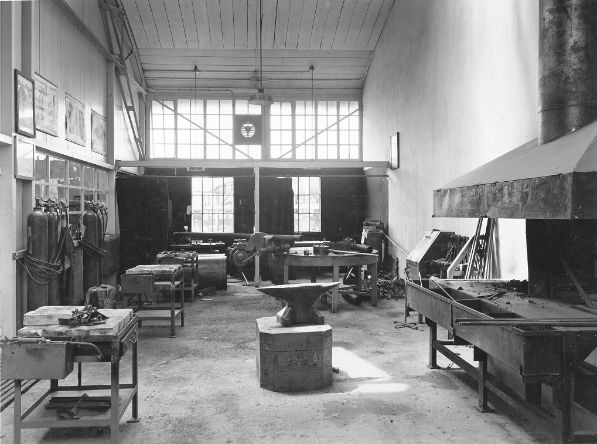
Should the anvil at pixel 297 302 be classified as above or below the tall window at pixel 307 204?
below

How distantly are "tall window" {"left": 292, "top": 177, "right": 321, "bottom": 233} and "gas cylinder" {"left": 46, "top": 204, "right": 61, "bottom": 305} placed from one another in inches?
328

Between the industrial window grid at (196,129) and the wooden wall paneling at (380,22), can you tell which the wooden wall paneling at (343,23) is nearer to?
the wooden wall paneling at (380,22)

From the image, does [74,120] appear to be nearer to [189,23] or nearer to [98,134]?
[98,134]

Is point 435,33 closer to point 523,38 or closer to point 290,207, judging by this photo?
point 523,38

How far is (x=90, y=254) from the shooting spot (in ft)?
27.9

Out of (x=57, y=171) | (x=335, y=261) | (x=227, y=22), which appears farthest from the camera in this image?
(x=227, y=22)

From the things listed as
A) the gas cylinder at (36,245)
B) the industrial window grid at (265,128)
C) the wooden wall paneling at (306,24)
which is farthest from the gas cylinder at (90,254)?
the wooden wall paneling at (306,24)

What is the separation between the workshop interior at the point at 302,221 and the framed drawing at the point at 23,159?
0.06 m

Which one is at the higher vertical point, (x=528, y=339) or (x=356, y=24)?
(x=356, y=24)

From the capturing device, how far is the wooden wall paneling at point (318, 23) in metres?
12.0

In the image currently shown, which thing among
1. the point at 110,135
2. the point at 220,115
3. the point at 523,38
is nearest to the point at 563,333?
the point at 523,38

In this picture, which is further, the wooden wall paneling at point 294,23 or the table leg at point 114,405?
the wooden wall paneling at point 294,23

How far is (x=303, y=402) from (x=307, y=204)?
1073 centimetres

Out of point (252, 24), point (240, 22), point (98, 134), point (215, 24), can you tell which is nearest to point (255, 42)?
point (252, 24)
